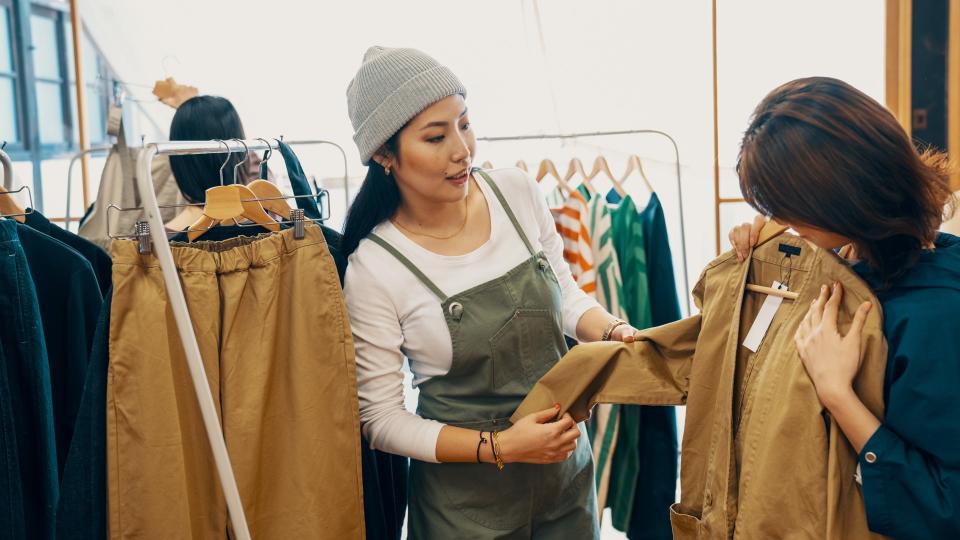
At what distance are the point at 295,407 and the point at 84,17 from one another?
8.11 feet

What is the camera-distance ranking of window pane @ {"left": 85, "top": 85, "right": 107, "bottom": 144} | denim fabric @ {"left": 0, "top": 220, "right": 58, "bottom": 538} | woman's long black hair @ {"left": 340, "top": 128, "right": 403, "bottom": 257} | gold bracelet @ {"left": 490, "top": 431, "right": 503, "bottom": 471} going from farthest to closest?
1. window pane @ {"left": 85, "top": 85, "right": 107, "bottom": 144}
2. woman's long black hair @ {"left": 340, "top": 128, "right": 403, "bottom": 257}
3. gold bracelet @ {"left": 490, "top": 431, "right": 503, "bottom": 471}
4. denim fabric @ {"left": 0, "top": 220, "right": 58, "bottom": 538}

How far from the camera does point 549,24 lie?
3.36m

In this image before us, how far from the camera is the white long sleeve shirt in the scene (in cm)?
157

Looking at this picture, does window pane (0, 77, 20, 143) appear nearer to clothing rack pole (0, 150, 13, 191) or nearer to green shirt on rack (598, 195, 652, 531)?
clothing rack pole (0, 150, 13, 191)

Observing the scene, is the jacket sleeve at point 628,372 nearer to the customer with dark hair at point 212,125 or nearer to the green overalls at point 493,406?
the green overalls at point 493,406

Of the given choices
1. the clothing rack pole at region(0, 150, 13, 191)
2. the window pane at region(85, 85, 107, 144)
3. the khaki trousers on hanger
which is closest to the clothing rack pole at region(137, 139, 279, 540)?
the khaki trousers on hanger

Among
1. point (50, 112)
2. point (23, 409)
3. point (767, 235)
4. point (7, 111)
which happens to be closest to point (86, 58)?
point (50, 112)

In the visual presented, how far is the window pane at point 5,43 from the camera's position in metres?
3.18

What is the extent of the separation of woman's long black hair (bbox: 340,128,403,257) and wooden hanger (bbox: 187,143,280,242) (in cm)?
16

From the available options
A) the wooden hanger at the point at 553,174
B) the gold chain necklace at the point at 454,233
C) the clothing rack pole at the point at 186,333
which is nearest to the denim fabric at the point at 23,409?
the clothing rack pole at the point at 186,333

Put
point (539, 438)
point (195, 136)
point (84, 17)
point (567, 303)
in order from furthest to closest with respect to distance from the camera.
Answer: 1. point (84, 17)
2. point (195, 136)
3. point (567, 303)
4. point (539, 438)

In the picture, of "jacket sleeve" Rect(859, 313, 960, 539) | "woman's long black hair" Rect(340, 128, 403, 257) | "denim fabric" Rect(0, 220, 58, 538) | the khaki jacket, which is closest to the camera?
"jacket sleeve" Rect(859, 313, 960, 539)

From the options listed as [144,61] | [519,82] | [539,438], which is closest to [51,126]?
[144,61]

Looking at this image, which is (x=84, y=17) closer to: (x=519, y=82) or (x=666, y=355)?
(x=519, y=82)
